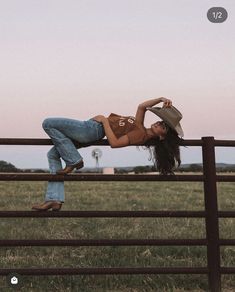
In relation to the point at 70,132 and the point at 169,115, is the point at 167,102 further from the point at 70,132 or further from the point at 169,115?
the point at 70,132

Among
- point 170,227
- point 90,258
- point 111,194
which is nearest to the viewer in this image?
point 90,258

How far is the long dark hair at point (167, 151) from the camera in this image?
469 cm

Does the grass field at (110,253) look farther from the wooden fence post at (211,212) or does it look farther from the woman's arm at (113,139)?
the woman's arm at (113,139)

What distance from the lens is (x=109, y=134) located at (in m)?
4.50

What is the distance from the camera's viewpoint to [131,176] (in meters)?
4.77

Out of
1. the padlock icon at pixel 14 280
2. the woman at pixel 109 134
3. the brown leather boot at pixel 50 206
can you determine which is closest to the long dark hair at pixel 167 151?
the woman at pixel 109 134

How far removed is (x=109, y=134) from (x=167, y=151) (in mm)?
550

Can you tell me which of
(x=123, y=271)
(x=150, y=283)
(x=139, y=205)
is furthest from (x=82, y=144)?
(x=139, y=205)

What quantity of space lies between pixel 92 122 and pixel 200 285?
192 cm

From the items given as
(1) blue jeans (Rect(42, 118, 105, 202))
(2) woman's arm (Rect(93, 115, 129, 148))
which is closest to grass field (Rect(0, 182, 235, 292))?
(1) blue jeans (Rect(42, 118, 105, 202))

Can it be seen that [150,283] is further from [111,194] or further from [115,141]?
[111,194]

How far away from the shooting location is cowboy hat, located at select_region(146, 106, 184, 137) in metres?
4.49

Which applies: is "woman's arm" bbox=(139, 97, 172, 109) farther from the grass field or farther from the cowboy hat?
the grass field

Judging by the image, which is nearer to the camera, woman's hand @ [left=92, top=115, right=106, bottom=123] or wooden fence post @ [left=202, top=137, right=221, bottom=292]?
woman's hand @ [left=92, top=115, right=106, bottom=123]
